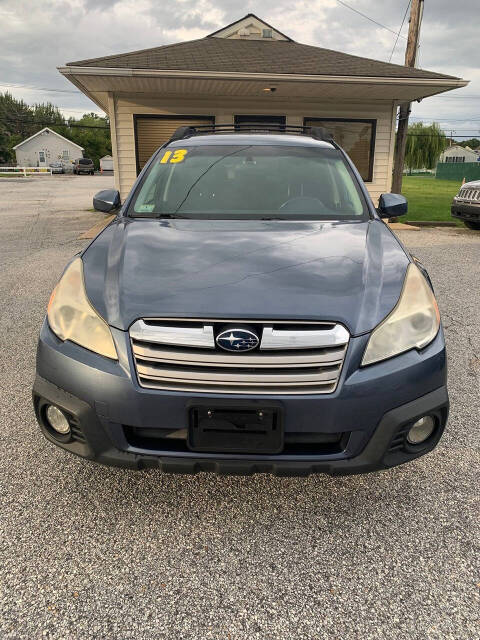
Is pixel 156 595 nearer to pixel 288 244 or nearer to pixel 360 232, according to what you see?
pixel 288 244

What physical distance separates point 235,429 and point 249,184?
188 centimetres

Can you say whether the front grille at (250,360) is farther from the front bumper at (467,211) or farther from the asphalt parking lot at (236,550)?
the front bumper at (467,211)

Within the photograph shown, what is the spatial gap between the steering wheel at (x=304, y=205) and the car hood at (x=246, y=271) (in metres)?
0.28

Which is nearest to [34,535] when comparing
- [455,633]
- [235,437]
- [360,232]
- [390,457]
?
[235,437]

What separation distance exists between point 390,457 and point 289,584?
602mm

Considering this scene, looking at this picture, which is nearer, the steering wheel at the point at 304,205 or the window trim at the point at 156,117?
the steering wheel at the point at 304,205

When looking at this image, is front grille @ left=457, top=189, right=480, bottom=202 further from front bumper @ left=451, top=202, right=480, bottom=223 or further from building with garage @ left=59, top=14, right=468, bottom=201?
building with garage @ left=59, top=14, right=468, bottom=201

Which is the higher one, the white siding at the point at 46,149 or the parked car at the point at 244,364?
the white siding at the point at 46,149

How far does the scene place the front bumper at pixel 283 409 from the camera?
5.98 ft

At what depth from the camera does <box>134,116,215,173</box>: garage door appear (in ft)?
Answer: 37.5

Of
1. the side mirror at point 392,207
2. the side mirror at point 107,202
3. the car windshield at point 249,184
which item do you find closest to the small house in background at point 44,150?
the side mirror at point 107,202

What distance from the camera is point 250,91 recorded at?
11117 mm

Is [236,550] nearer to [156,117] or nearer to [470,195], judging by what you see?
[470,195]

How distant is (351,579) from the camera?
1.83m
